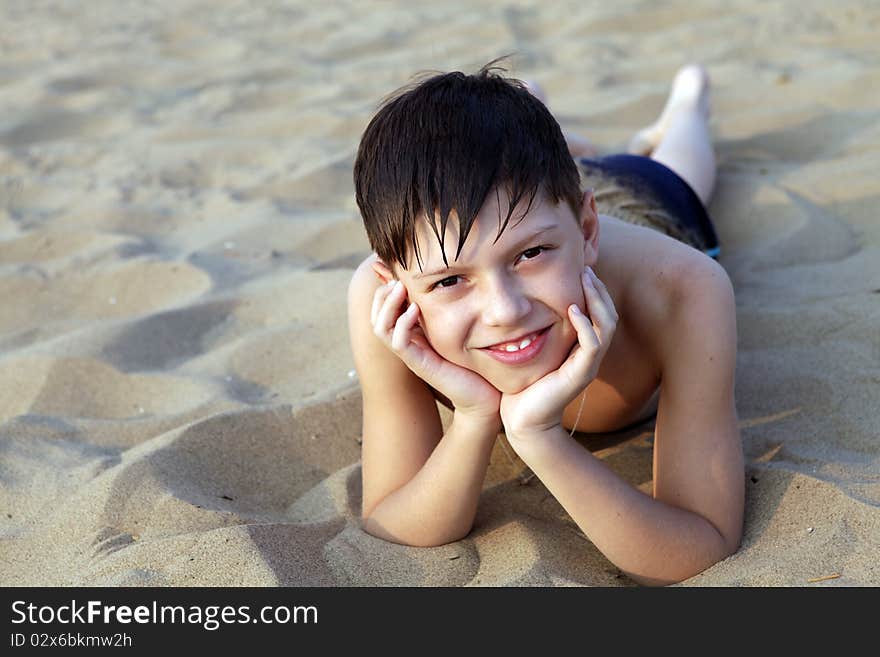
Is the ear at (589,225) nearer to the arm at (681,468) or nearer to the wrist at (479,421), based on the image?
the arm at (681,468)

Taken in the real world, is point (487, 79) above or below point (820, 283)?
above

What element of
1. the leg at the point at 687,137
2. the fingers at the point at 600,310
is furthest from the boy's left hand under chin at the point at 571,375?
the leg at the point at 687,137

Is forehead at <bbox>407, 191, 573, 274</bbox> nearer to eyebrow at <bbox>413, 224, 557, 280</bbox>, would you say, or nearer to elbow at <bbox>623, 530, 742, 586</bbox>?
eyebrow at <bbox>413, 224, 557, 280</bbox>

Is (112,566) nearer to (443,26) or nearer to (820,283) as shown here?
(820,283)

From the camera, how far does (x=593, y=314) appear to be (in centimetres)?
203

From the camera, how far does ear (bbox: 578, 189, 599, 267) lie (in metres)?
2.16

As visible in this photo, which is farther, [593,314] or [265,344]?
[265,344]

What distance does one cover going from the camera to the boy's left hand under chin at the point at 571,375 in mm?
1996

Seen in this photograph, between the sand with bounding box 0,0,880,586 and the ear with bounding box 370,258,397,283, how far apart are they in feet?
1.94

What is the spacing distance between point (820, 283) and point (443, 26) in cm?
385

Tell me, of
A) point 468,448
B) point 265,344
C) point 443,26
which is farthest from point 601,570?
point 443,26

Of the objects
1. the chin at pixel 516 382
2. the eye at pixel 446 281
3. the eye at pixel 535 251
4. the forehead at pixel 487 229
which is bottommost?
the chin at pixel 516 382

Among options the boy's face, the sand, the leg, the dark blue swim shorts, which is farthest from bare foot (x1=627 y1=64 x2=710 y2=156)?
the boy's face
